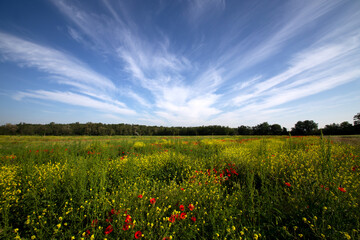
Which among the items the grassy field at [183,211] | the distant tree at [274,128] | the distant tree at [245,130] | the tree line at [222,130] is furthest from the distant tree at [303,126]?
the grassy field at [183,211]

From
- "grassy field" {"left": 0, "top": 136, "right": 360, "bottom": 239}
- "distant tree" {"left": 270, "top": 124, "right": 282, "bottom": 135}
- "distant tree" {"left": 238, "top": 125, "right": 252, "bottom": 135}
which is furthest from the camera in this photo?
"distant tree" {"left": 238, "top": 125, "right": 252, "bottom": 135}

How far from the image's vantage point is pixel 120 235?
1981 mm

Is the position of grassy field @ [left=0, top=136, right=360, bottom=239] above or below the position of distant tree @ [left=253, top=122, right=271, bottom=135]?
below

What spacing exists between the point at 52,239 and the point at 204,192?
108 inches

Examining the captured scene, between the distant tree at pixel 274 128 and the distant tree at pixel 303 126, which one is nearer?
the distant tree at pixel 303 126

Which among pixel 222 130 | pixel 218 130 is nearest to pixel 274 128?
pixel 222 130

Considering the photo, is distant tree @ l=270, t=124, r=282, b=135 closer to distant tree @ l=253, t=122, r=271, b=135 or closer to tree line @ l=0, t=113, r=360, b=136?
tree line @ l=0, t=113, r=360, b=136

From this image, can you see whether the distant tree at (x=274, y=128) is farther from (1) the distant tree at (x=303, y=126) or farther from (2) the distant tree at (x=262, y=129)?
(1) the distant tree at (x=303, y=126)

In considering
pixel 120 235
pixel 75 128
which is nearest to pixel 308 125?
pixel 120 235

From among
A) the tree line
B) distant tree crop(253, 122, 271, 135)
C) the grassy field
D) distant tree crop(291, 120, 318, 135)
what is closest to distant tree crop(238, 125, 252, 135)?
the tree line

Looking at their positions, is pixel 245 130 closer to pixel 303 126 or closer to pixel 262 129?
pixel 262 129

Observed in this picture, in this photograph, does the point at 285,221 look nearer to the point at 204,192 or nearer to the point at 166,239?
→ the point at 204,192

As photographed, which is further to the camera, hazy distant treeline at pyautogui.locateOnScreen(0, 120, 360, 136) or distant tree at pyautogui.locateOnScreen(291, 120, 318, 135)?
distant tree at pyautogui.locateOnScreen(291, 120, 318, 135)

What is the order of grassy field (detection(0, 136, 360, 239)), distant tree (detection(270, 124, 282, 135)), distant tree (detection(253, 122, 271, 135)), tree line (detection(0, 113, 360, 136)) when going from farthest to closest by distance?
distant tree (detection(253, 122, 271, 135))
distant tree (detection(270, 124, 282, 135))
tree line (detection(0, 113, 360, 136))
grassy field (detection(0, 136, 360, 239))
